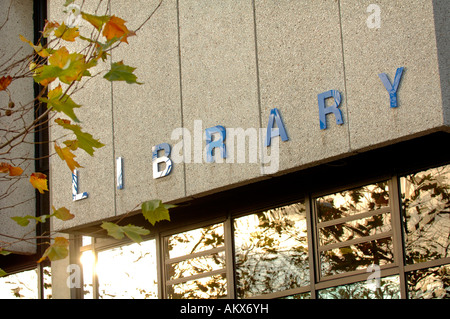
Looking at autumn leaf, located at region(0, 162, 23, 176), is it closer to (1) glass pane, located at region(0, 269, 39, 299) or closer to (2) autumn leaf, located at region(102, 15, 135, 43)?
(2) autumn leaf, located at region(102, 15, 135, 43)

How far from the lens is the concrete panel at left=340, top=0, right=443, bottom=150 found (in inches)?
323

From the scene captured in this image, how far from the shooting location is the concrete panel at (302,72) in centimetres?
905

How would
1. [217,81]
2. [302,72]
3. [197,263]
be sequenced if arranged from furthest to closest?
[197,263], [217,81], [302,72]

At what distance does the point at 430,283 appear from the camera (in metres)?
8.94

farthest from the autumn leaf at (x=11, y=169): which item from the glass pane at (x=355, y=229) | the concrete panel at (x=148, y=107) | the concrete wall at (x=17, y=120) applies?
the concrete wall at (x=17, y=120)

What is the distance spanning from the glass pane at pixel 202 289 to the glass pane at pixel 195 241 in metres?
0.43

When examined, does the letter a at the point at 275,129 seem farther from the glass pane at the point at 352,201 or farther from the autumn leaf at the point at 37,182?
the autumn leaf at the point at 37,182

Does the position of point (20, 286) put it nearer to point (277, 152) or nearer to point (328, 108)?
point (277, 152)

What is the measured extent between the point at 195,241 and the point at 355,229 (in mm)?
2724

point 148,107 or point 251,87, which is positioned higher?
point 148,107

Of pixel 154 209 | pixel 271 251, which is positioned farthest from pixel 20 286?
pixel 154 209

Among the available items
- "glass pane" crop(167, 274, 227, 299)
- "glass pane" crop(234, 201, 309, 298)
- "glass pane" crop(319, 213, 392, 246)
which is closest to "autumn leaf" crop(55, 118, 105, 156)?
"glass pane" crop(319, 213, 392, 246)

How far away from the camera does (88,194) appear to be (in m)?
12.0
